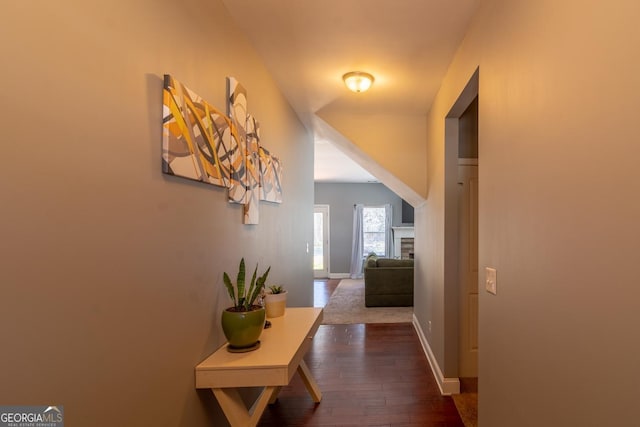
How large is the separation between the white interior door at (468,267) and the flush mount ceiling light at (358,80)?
3.65ft

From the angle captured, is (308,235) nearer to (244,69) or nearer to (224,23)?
(244,69)

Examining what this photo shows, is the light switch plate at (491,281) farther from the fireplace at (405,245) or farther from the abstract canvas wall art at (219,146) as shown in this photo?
the fireplace at (405,245)

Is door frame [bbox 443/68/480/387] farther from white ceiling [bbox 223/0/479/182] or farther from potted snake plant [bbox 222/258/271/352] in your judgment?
potted snake plant [bbox 222/258/271/352]

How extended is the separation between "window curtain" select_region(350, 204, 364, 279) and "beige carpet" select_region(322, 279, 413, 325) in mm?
2288

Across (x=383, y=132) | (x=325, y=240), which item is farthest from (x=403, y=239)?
(x=383, y=132)

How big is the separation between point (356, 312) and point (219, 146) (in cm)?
440

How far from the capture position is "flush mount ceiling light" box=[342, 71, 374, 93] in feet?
9.39

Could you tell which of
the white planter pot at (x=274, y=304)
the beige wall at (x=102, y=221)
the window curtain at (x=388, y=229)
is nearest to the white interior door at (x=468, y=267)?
the white planter pot at (x=274, y=304)

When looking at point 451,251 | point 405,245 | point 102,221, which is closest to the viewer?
point 102,221

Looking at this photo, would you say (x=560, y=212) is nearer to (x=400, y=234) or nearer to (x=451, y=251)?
(x=451, y=251)

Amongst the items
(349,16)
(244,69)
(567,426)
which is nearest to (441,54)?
(349,16)

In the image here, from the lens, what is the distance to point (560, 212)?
3.53ft

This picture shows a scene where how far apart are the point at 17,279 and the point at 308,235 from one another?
360cm

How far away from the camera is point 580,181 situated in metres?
0.98
